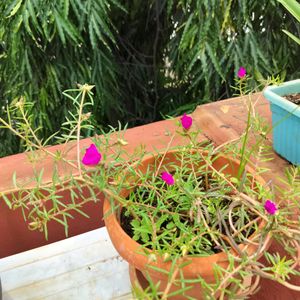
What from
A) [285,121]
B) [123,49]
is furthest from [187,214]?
[123,49]

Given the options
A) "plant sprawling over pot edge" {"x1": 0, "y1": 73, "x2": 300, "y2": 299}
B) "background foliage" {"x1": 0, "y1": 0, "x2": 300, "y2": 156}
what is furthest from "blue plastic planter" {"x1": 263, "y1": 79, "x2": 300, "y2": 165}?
"background foliage" {"x1": 0, "y1": 0, "x2": 300, "y2": 156}

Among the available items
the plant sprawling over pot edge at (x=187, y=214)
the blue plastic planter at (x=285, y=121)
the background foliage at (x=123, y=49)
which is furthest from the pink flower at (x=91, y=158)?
the background foliage at (x=123, y=49)

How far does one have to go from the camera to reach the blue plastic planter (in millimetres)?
626

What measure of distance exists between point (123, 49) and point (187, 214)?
1199mm

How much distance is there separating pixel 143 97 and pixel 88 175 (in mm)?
1212

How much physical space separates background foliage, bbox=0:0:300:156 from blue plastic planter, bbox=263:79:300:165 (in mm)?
490

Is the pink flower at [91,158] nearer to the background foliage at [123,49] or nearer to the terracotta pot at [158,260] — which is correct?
the terracotta pot at [158,260]

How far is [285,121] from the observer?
647 mm

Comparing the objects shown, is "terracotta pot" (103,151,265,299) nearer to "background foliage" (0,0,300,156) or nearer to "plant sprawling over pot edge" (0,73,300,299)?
"plant sprawling over pot edge" (0,73,300,299)

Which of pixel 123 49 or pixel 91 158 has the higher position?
pixel 91 158

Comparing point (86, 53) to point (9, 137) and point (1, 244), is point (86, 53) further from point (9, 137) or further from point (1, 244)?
point (1, 244)

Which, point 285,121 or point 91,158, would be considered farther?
point 285,121

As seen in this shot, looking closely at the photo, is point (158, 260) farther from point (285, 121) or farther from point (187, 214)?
point (285, 121)

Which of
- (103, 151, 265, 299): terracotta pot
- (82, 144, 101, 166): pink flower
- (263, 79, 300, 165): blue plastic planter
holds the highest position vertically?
(82, 144, 101, 166): pink flower
